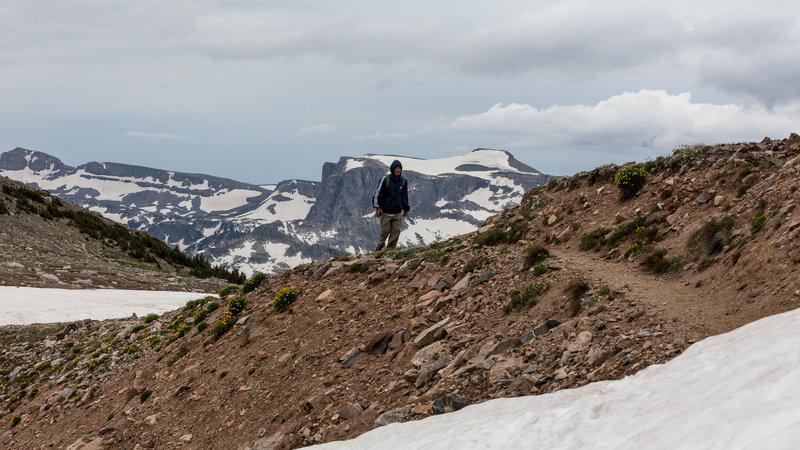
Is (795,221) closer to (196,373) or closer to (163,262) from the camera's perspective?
(196,373)

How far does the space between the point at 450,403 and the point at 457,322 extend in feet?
12.4

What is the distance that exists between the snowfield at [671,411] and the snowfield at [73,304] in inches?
1061

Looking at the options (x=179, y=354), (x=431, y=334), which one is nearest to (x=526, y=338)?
(x=431, y=334)

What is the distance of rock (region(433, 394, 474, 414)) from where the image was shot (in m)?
10.9

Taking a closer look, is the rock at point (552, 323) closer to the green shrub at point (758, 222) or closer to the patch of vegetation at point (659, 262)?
the patch of vegetation at point (659, 262)

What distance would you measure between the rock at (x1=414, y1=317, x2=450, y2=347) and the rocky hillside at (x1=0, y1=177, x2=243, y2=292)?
3075 centimetres

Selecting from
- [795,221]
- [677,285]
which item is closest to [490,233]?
[677,285]

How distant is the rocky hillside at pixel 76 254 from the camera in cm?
3738

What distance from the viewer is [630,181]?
19.5 meters

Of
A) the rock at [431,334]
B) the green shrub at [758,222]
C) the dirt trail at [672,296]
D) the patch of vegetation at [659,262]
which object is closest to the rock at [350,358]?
the rock at [431,334]

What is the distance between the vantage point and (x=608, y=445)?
680 cm

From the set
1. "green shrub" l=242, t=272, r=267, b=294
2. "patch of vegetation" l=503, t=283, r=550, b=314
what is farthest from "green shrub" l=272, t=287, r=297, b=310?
"patch of vegetation" l=503, t=283, r=550, b=314

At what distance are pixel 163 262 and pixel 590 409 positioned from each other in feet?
175

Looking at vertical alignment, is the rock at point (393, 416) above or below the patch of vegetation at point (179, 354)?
above
